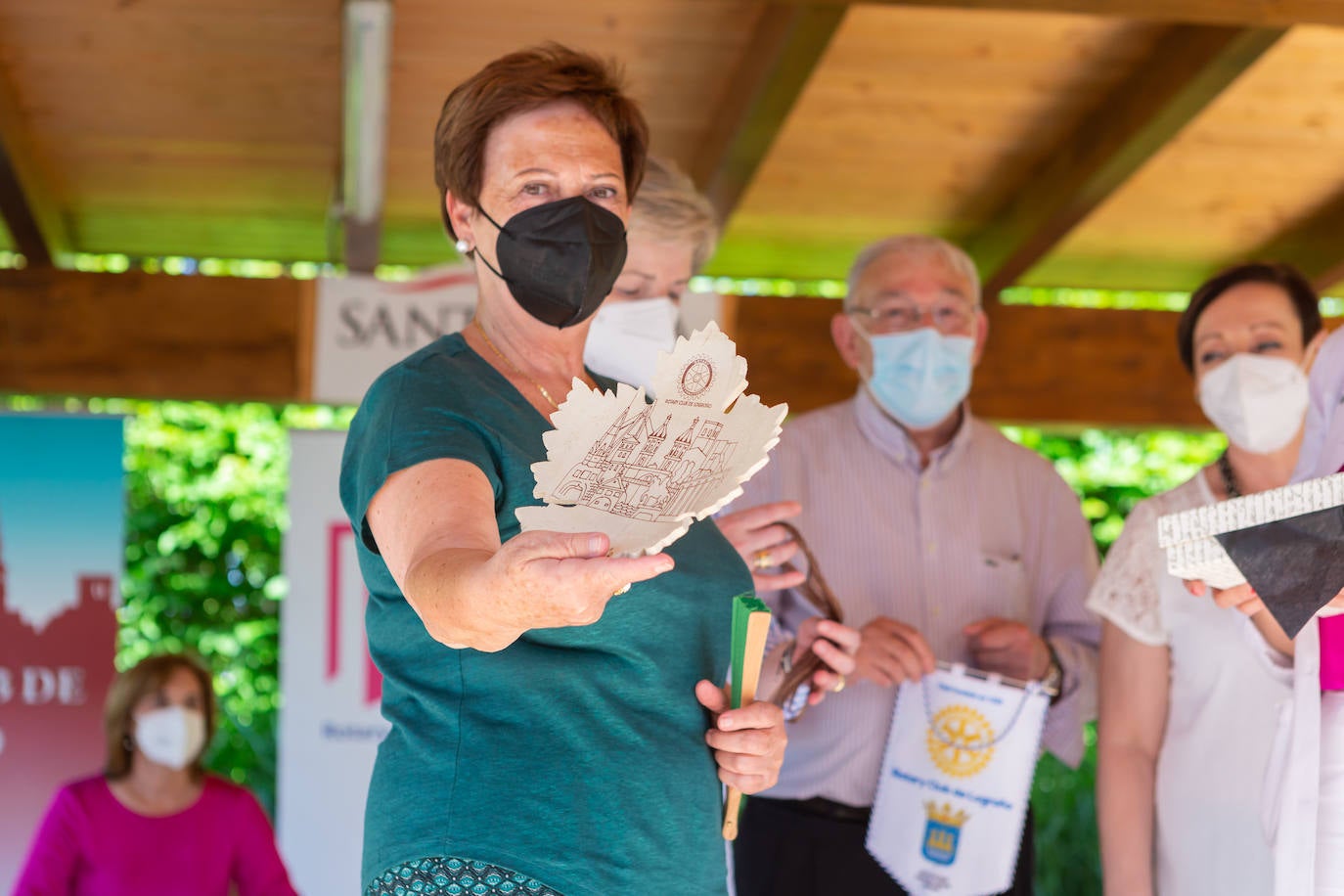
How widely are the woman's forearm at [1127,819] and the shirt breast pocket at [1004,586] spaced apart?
303 millimetres

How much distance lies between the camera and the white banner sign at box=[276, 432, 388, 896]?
4586 millimetres

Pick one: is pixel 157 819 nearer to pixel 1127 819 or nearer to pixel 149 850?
pixel 149 850

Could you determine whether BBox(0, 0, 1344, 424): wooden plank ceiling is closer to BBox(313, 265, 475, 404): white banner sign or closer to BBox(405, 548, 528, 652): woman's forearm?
BBox(313, 265, 475, 404): white banner sign

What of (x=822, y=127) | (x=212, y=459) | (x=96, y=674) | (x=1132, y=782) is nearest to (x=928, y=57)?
(x=822, y=127)

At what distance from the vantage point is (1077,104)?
4660 millimetres

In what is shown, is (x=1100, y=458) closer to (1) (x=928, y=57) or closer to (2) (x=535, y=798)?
(1) (x=928, y=57)

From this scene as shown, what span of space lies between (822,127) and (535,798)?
370 centimetres

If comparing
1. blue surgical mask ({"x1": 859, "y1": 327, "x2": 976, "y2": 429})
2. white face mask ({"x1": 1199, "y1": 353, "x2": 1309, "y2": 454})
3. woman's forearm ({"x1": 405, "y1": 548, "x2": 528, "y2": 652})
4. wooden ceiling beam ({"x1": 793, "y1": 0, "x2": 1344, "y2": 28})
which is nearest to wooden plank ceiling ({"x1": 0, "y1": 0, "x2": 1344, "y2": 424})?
wooden ceiling beam ({"x1": 793, "y1": 0, "x2": 1344, "y2": 28})

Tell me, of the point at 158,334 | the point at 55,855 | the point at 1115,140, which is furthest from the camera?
the point at 158,334

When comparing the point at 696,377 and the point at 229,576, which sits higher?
the point at 696,377

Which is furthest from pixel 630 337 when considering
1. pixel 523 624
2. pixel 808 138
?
pixel 808 138

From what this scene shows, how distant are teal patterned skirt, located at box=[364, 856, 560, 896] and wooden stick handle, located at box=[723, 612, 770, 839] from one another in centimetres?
31

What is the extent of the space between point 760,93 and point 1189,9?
1157 mm

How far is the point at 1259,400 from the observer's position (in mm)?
2535
